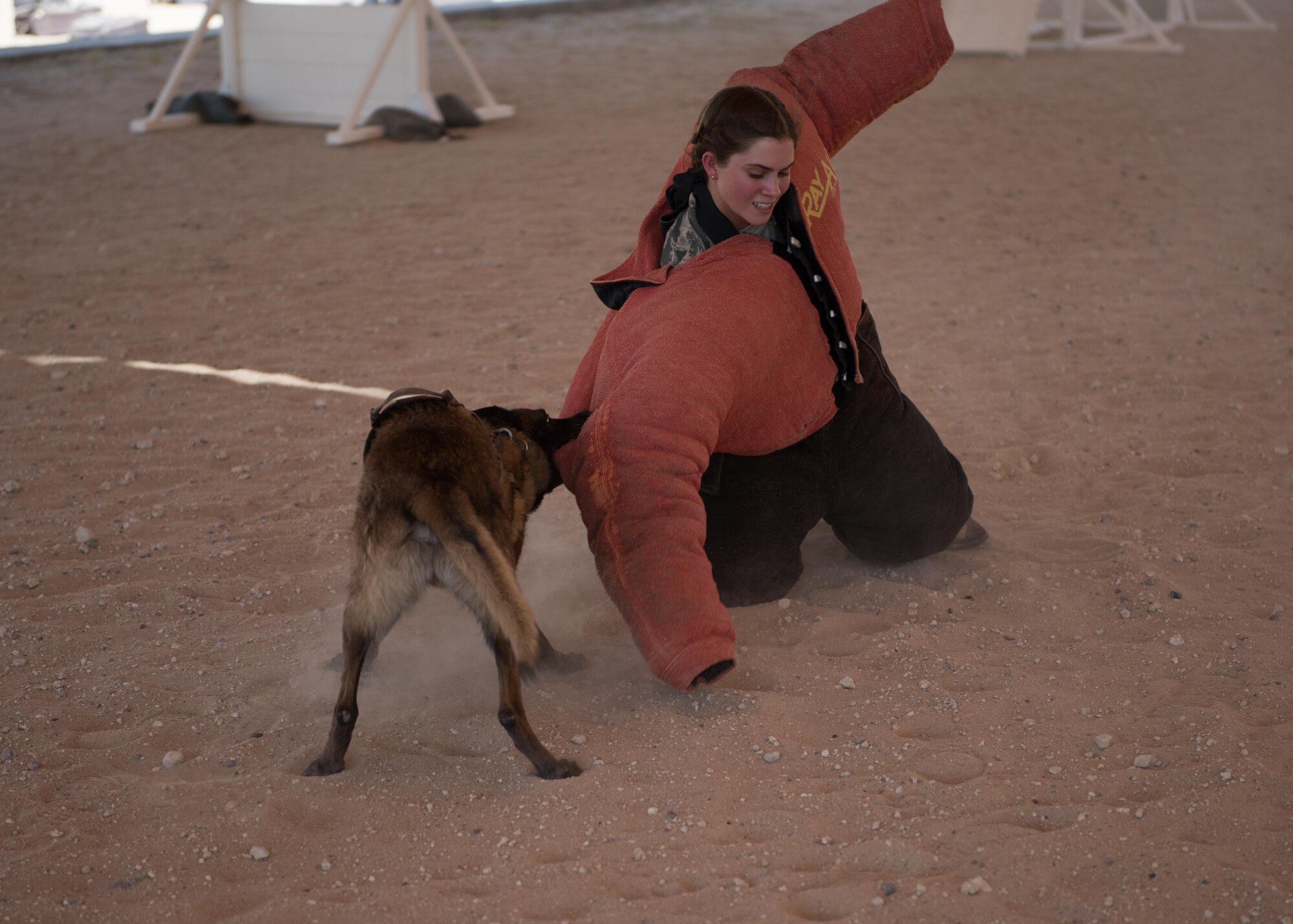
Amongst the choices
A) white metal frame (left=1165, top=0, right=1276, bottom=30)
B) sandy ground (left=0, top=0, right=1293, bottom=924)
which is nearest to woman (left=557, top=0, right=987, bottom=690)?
sandy ground (left=0, top=0, right=1293, bottom=924)

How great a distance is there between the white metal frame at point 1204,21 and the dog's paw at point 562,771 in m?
14.9

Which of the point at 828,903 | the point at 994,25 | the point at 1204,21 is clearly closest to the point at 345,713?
the point at 828,903

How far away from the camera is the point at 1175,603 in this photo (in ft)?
10.8

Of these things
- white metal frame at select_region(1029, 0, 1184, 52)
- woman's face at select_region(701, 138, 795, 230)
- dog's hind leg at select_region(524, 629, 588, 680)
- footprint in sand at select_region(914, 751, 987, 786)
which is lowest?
white metal frame at select_region(1029, 0, 1184, 52)

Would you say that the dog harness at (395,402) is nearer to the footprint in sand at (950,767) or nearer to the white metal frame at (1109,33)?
the footprint in sand at (950,767)

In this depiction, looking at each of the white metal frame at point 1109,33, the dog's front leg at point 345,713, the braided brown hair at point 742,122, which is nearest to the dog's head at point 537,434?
the dog's front leg at point 345,713

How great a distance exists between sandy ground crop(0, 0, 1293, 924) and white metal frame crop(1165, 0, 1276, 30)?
7.99 meters

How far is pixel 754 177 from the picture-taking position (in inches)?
111

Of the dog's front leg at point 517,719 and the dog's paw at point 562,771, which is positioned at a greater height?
the dog's front leg at point 517,719

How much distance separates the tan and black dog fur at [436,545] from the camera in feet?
7.79

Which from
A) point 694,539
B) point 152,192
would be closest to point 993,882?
point 694,539

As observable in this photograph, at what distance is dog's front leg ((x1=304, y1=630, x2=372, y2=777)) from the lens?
248 cm

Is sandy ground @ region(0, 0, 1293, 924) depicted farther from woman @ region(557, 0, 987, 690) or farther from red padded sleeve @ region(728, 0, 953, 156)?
red padded sleeve @ region(728, 0, 953, 156)

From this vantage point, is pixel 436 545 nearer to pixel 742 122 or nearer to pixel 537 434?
pixel 537 434
